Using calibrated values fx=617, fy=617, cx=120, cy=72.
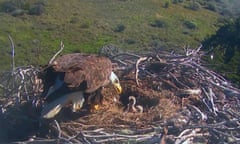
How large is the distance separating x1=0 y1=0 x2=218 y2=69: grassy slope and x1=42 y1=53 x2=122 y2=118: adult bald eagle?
52.6 ft

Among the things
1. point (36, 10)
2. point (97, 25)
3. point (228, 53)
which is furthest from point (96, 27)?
point (228, 53)

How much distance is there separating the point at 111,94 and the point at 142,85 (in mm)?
386

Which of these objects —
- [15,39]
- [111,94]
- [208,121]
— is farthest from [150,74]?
[15,39]

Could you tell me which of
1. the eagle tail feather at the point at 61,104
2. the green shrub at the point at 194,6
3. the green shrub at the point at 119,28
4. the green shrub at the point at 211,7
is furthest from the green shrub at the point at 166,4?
the eagle tail feather at the point at 61,104

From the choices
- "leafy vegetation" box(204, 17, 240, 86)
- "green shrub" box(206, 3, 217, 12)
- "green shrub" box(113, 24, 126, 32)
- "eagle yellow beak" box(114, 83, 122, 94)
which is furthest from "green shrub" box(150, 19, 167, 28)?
"eagle yellow beak" box(114, 83, 122, 94)

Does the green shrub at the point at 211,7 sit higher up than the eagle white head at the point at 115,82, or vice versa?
the green shrub at the point at 211,7

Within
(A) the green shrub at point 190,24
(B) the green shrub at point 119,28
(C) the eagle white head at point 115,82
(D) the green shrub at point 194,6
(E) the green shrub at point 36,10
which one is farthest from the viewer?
(D) the green shrub at point 194,6

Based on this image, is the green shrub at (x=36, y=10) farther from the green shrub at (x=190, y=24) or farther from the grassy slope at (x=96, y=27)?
the green shrub at (x=190, y=24)

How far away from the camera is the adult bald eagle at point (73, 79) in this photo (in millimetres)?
4984

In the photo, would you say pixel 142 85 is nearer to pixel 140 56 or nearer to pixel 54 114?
pixel 140 56

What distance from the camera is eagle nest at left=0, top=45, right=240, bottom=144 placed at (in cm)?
489

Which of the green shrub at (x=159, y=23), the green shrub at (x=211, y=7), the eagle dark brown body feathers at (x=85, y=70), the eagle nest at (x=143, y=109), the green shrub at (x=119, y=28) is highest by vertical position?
the green shrub at (x=211, y=7)

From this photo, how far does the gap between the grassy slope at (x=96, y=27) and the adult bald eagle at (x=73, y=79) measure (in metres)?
16.0

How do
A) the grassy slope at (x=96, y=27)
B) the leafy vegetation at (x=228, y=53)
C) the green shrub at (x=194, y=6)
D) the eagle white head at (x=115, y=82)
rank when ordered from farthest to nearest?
1. the green shrub at (x=194, y=6)
2. the grassy slope at (x=96, y=27)
3. the leafy vegetation at (x=228, y=53)
4. the eagle white head at (x=115, y=82)
